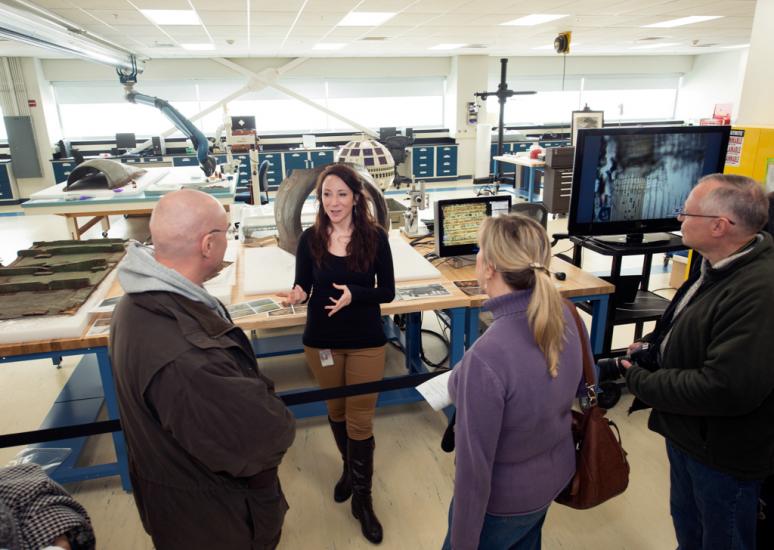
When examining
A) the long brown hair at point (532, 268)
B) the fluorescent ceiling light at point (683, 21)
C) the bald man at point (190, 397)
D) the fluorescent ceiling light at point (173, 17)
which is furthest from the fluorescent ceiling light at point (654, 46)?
the bald man at point (190, 397)

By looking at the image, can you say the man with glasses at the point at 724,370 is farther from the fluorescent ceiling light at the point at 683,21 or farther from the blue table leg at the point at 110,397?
the fluorescent ceiling light at the point at 683,21

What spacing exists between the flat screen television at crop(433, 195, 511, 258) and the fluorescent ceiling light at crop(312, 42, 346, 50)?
7057 millimetres

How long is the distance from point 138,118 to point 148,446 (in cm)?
1137

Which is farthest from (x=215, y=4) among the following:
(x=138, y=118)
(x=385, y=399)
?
(x=138, y=118)

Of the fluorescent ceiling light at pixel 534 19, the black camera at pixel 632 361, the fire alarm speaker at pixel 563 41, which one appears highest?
the fluorescent ceiling light at pixel 534 19

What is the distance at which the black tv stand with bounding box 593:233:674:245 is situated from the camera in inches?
108

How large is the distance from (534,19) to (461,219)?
5.56 m

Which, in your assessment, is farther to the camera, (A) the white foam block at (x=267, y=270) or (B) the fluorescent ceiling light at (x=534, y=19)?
(B) the fluorescent ceiling light at (x=534, y=19)

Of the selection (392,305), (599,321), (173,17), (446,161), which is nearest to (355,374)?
(392,305)

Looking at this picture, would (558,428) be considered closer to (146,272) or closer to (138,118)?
(146,272)

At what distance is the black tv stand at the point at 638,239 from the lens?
274 cm

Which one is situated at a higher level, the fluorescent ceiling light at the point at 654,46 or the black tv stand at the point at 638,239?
the fluorescent ceiling light at the point at 654,46

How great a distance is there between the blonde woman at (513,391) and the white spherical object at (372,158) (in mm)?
1553

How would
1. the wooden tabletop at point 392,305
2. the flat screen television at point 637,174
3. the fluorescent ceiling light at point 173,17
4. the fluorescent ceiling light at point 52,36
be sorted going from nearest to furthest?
the wooden tabletop at point 392,305 → the flat screen television at point 637,174 → the fluorescent ceiling light at point 52,36 → the fluorescent ceiling light at point 173,17
